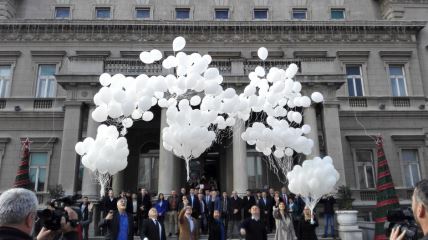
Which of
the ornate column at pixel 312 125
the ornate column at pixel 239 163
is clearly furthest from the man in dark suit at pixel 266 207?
the ornate column at pixel 312 125

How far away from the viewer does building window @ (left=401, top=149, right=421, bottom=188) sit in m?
25.0

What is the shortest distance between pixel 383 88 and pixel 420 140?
14.2 ft

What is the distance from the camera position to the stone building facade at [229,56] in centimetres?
2464

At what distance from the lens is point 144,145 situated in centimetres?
2564

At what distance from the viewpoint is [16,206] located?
3.01 metres

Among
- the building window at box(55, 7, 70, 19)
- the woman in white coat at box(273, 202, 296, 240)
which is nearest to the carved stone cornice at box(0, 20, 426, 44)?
the building window at box(55, 7, 70, 19)

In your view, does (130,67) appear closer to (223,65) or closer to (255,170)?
(223,65)

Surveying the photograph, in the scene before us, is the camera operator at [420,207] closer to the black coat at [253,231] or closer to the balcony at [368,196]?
the black coat at [253,231]

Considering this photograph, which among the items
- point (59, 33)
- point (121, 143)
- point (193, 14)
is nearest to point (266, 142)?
point (121, 143)

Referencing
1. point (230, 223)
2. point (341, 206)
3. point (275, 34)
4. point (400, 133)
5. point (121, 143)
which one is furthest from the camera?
point (275, 34)

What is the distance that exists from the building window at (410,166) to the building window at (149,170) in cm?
1664

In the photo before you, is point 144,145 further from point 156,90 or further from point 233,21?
point 156,90

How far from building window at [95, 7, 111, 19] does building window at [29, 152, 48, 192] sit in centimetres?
1114

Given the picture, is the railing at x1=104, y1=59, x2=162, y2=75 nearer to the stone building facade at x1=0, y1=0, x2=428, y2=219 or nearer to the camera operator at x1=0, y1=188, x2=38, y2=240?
the stone building facade at x1=0, y1=0, x2=428, y2=219
